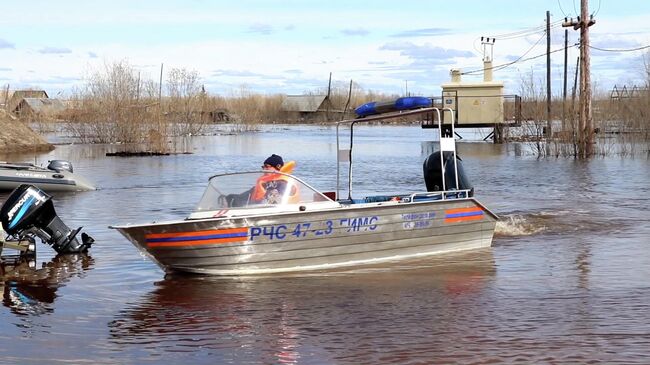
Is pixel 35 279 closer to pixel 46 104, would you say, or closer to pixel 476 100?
pixel 476 100

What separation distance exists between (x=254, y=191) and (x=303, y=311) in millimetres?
2107

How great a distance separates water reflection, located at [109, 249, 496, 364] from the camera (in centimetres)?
875

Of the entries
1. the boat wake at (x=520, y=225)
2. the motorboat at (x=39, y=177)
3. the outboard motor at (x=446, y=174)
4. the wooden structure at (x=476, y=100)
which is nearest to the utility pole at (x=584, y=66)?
the wooden structure at (x=476, y=100)

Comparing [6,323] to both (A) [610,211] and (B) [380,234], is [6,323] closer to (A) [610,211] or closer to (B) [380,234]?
(B) [380,234]

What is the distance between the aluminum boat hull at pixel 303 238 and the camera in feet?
37.1

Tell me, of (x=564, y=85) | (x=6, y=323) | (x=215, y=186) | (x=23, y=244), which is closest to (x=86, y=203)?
(x=23, y=244)

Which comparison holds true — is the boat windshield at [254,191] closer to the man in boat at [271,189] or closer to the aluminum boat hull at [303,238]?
the man in boat at [271,189]

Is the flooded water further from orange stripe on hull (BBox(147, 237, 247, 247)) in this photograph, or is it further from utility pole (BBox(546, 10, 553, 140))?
utility pole (BBox(546, 10, 553, 140))

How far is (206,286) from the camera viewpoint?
37.3 ft

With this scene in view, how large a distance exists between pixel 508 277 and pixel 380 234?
1757mm

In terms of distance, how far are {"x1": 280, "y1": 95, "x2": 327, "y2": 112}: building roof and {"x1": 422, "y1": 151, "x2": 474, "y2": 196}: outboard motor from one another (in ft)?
315

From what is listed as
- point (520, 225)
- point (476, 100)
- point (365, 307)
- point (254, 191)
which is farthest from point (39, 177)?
point (476, 100)

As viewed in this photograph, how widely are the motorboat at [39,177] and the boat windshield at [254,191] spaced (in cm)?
1223

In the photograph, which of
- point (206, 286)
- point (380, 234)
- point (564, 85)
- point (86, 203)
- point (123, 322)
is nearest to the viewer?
point (123, 322)
